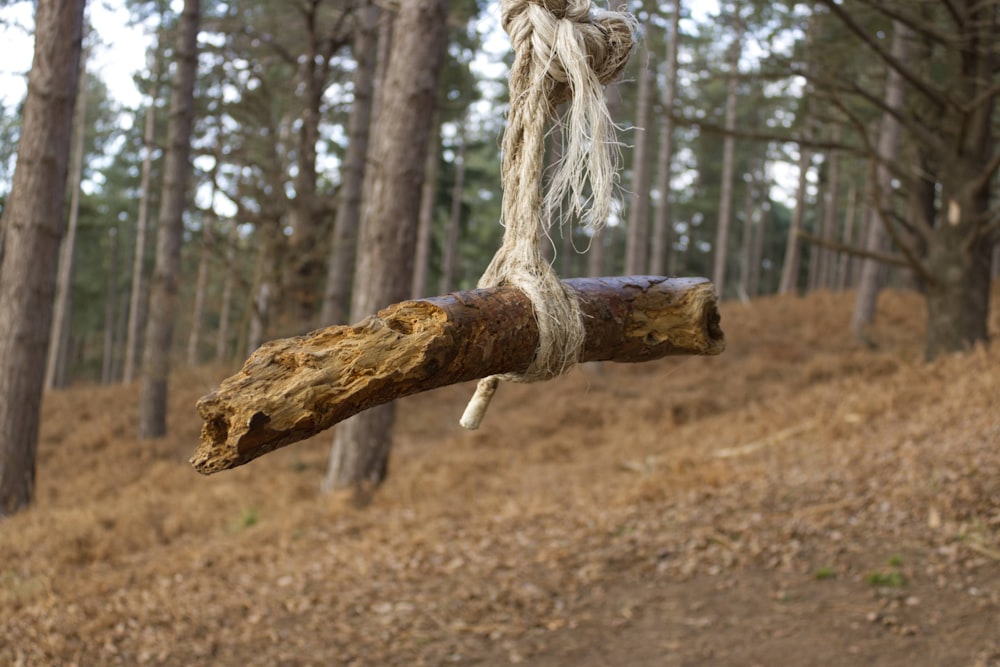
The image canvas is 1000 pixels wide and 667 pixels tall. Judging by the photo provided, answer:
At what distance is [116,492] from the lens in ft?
31.4

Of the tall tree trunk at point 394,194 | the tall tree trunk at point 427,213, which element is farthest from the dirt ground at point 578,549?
the tall tree trunk at point 427,213

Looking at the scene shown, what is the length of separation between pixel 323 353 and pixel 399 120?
21.8 ft

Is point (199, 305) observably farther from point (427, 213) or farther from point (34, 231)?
point (34, 231)

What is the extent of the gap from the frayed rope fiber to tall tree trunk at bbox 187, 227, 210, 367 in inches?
429

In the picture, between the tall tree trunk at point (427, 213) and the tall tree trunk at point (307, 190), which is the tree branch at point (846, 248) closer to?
the tall tree trunk at point (307, 190)

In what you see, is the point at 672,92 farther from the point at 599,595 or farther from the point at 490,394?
the point at 490,394

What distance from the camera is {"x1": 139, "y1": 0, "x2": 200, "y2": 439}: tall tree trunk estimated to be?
1209 centimetres

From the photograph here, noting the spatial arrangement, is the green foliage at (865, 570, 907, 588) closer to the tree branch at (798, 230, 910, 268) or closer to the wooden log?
the tree branch at (798, 230, 910, 268)

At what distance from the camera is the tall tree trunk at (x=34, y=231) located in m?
7.37

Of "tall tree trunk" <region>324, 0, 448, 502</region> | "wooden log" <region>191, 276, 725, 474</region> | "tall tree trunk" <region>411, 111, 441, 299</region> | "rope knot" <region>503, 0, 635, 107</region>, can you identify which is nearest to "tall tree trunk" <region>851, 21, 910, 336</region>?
"tall tree trunk" <region>324, 0, 448, 502</region>

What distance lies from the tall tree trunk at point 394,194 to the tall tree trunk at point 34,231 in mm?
2873

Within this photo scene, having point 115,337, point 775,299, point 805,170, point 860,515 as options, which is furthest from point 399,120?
point 115,337

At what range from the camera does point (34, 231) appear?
7512mm

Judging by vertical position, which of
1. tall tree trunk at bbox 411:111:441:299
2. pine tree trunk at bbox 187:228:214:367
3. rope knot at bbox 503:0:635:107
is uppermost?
tall tree trunk at bbox 411:111:441:299
